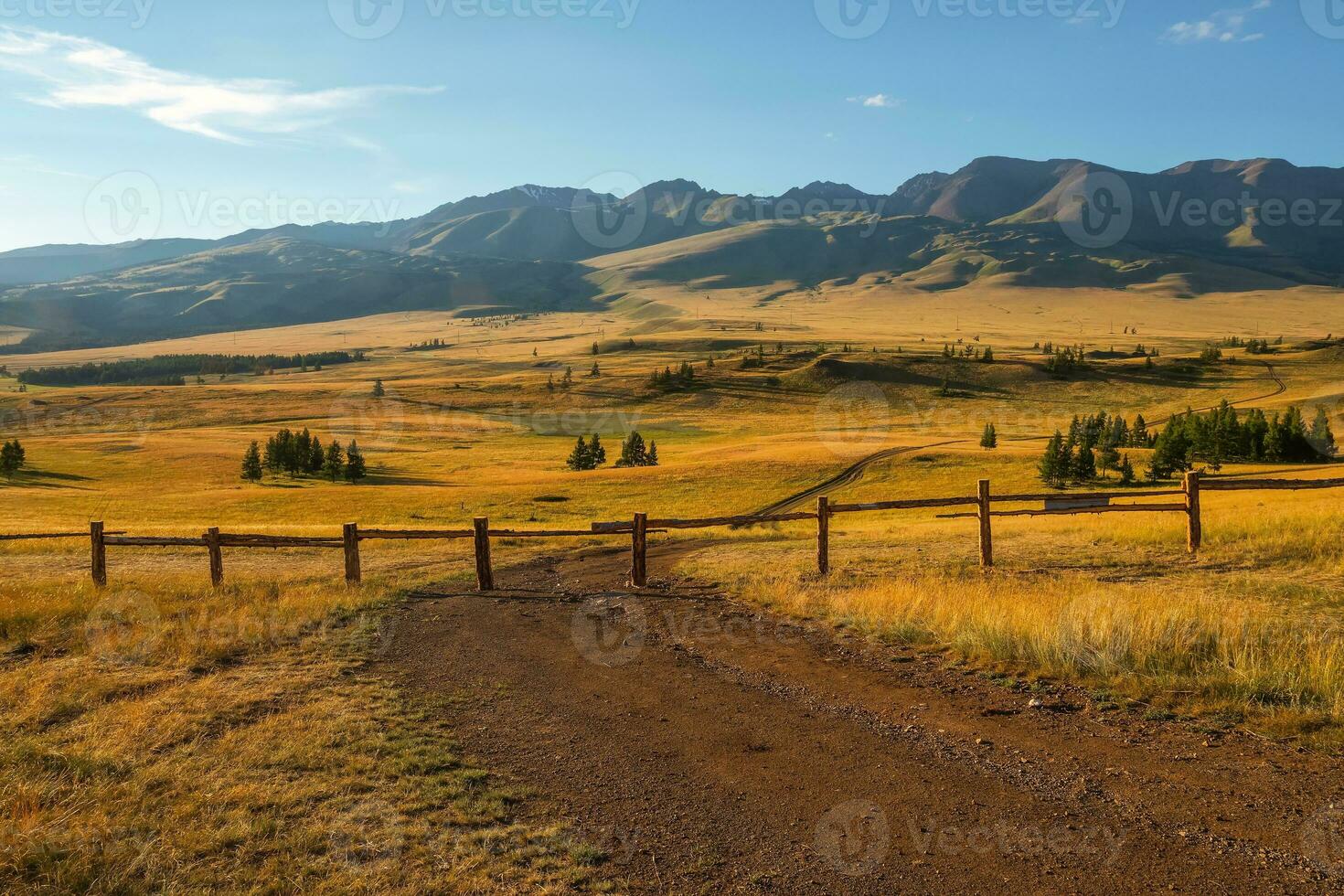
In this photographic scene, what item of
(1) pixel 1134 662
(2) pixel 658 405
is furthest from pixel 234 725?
(2) pixel 658 405

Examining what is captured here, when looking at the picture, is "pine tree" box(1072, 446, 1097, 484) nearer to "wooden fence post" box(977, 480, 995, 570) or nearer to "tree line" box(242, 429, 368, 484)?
"wooden fence post" box(977, 480, 995, 570)

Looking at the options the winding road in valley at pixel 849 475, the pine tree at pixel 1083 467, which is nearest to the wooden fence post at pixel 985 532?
the winding road in valley at pixel 849 475

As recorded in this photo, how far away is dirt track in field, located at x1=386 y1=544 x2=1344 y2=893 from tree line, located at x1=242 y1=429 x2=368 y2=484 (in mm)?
75119

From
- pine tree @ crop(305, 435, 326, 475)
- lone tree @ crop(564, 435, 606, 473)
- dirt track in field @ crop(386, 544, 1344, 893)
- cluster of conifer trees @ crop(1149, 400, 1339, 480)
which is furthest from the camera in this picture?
pine tree @ crop(305, 435, 326, 475)

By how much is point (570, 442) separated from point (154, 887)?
11190cm

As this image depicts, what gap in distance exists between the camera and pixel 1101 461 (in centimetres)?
7144

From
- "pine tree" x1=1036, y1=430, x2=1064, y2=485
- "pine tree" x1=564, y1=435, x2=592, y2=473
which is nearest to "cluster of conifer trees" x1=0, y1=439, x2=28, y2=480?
"pine tree" x1=564, y1=435, x2=592, y2=473

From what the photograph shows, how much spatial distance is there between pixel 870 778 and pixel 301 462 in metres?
87.6

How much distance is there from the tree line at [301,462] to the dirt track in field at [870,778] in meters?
75.1

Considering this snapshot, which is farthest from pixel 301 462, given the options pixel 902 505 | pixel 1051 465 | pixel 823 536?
pixel 902 505

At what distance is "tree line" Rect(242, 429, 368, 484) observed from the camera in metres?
81.9

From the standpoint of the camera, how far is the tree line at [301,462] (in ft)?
269

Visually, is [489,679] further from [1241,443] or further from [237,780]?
[1241,443]

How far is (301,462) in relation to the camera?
281 ft
